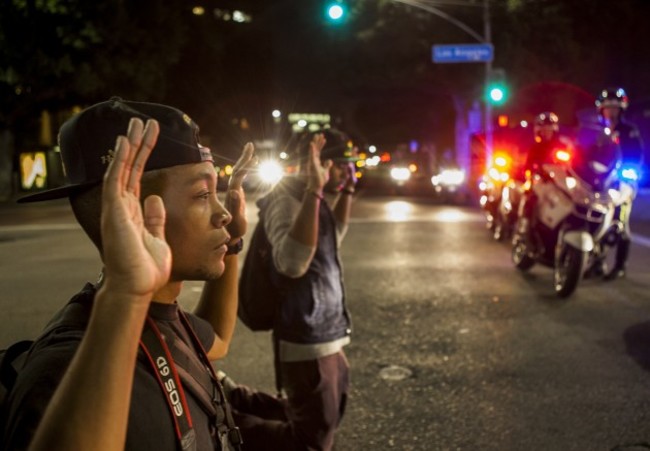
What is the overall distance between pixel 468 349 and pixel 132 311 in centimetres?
493

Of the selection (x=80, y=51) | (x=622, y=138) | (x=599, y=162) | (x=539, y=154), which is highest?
(x=80, y=51)

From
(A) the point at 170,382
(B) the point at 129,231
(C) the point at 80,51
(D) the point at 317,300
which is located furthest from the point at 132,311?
(C) the point at 80,51

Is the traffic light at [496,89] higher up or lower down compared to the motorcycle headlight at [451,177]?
higher up

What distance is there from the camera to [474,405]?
14.9 feet

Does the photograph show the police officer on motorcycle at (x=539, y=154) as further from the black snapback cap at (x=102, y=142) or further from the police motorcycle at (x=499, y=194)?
the black snapback cap at (x=102, y=142)

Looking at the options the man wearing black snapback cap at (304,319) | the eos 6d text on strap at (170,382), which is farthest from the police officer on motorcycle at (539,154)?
the eos 6d text on strap at (170,382)

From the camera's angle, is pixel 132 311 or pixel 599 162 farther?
pixel 599 162

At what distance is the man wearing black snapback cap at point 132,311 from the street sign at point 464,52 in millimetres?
21234

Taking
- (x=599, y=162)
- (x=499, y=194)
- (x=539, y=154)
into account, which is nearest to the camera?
(x=599, y=162)

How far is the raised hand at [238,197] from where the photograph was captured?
225 cm

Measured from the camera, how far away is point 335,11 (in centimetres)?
1723

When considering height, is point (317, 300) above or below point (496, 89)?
below

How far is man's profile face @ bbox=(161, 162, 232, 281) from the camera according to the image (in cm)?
158

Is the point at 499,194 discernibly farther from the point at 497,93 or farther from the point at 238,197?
the point at 238,197
